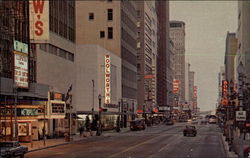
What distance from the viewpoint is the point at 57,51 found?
8369 cm

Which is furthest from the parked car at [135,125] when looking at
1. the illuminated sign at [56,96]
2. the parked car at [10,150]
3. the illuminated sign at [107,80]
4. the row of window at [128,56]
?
the parked car at [10,150]

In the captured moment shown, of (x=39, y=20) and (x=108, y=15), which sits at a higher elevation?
(x=108, y=15)

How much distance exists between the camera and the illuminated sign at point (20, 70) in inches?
2196

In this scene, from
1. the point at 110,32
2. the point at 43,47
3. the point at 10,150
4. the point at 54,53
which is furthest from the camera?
the point at 110,32

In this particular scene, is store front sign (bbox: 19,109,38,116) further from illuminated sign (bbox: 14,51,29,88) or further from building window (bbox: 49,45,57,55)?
building window (bbox: 49,45,57,55)

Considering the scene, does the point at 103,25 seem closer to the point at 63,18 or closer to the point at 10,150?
the point at 63,18

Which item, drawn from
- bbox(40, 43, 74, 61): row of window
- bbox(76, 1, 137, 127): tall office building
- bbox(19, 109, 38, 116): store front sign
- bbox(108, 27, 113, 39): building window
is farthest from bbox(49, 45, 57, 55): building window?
bbox(108, 27, 113, 39): building window

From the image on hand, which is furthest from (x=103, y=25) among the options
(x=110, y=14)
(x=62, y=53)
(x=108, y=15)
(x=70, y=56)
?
(x=62, y=53)

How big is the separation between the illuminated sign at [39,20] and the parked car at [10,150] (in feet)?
71.7

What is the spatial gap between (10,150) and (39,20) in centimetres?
2599

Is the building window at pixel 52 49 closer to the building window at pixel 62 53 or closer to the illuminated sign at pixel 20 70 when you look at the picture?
the building window at pixel 62 53

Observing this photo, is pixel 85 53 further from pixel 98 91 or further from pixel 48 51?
pixel 48 51

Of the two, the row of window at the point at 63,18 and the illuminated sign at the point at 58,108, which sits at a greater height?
the row of window at the point at 63,18

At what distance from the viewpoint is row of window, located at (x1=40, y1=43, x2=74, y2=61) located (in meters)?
76.4
